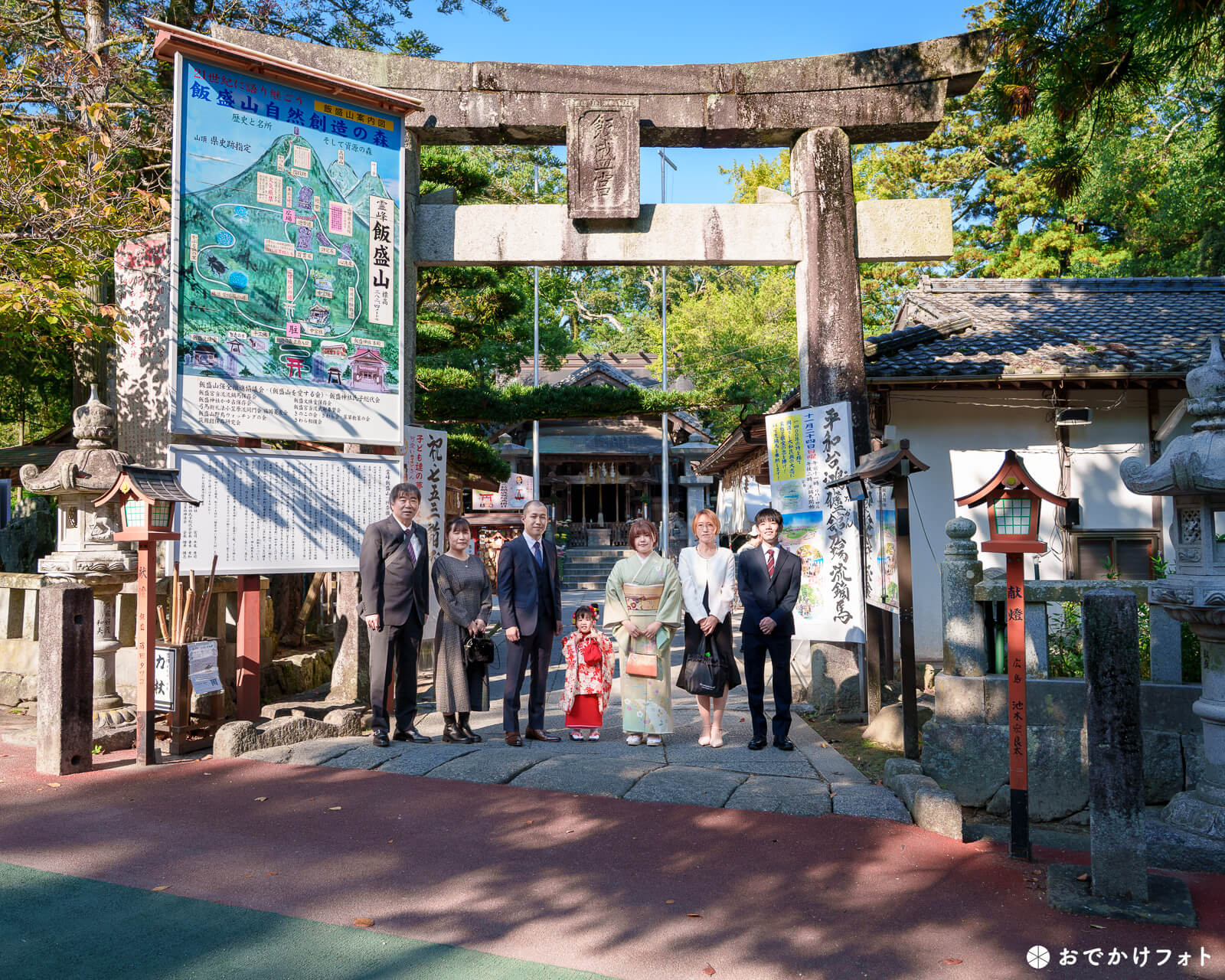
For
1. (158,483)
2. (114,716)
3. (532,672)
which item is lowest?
(114,716)

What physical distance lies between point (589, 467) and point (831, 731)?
24098 millimetres

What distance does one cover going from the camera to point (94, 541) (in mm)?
7355

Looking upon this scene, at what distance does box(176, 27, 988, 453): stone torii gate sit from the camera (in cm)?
877

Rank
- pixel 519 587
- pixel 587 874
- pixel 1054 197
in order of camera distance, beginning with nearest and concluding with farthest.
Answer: pixel 587 874, pixel 519 587, pixel 1054 197

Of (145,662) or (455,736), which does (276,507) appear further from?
(455,736)

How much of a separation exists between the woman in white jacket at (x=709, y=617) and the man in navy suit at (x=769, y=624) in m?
0.13

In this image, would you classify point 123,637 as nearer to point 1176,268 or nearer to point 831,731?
point 831,731

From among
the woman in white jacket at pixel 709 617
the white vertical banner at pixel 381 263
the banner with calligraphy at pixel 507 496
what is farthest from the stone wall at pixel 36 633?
the banner with calligraphy at pixel 507 496

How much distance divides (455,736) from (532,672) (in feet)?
2.50

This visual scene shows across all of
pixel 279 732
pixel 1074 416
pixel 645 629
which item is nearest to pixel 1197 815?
pixel 645 629

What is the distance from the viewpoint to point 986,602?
20.9ft

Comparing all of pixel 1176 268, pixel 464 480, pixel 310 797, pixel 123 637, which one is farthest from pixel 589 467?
pixel 310 797

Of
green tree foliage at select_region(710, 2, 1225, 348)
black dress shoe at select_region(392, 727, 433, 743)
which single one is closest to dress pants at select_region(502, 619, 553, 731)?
black dress shoe at select_region(392, 727, 433, 743)

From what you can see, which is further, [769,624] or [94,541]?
→ [94,541]
